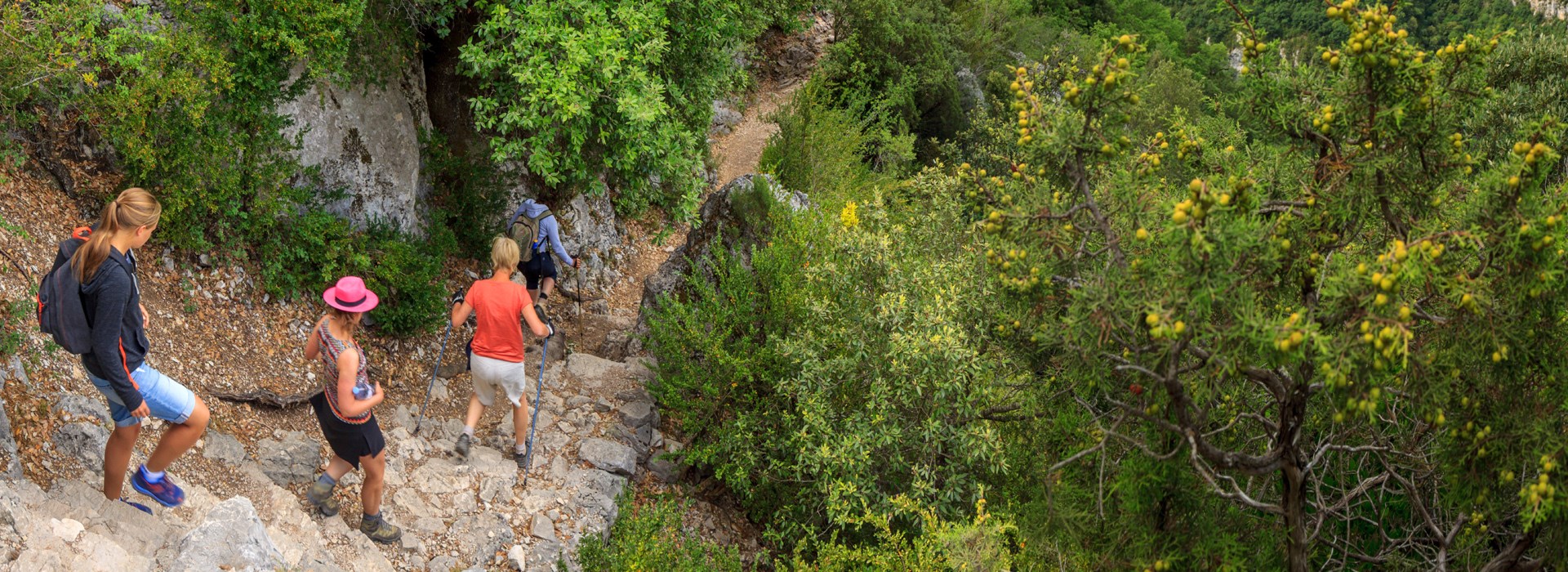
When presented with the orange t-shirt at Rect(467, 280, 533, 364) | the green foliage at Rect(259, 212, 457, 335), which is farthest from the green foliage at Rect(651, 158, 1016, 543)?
the green foliage at Rect(259, 212, 457, 335)

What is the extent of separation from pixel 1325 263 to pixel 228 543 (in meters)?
5.42

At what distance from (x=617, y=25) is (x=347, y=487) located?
424 cm

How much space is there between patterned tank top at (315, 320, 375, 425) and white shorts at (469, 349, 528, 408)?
4.46ft

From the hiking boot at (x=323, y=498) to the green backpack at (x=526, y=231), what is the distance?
349cm

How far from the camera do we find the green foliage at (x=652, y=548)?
6418 millimetres

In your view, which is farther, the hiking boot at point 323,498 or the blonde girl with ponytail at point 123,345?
the hiking boot at point 323,498

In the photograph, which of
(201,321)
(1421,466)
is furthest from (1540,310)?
(201,321)

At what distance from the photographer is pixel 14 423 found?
16.4ft

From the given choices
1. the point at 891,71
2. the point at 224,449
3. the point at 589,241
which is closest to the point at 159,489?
the point at 224,449

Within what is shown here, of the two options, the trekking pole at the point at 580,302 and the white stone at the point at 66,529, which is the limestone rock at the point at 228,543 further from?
the trekking pole at the point at 580,302

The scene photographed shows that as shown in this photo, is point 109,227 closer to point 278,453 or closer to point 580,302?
point 278,453

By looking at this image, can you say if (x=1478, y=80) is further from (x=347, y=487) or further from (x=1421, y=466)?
(x=347, y=487)

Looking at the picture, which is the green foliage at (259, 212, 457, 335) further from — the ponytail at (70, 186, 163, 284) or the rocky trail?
the ponytail at (70, 186, 163, 284)

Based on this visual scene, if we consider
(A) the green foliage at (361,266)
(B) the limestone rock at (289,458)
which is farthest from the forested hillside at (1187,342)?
(B) the limestone rock at (289,458)
